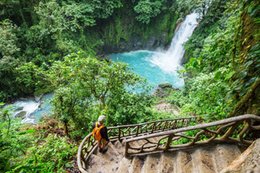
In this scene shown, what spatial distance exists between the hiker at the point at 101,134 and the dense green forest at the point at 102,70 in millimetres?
1371

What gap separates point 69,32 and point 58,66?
1117 centimetres

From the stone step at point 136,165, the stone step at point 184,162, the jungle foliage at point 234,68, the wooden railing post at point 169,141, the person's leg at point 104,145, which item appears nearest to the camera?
the jungle foliage at point 234,68

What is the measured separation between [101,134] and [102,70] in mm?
3347

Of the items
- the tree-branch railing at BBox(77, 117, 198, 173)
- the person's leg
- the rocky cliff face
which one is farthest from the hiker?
the rocky cliff face

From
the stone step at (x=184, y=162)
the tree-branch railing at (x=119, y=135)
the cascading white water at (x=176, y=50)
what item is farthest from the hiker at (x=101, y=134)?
the cascading white water at (x=176, y=50)

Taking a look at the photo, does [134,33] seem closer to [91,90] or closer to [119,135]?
[91,90]

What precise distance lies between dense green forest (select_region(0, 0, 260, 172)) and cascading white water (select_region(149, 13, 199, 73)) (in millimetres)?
964

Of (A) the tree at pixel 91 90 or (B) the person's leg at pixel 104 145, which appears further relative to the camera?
(A) the tree at pixel 91 90

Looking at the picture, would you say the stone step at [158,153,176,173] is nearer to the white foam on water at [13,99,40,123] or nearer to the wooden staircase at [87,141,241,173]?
the wooden staircase at [87,141,241,173]

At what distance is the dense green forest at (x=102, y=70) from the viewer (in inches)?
173

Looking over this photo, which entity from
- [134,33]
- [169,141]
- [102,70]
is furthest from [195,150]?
[134,33]

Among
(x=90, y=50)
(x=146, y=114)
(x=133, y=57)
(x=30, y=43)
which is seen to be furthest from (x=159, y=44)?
(x=146, y=114)

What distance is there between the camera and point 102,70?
8.41m

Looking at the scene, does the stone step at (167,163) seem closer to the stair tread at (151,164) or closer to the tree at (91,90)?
the stair tread at (151,164)
